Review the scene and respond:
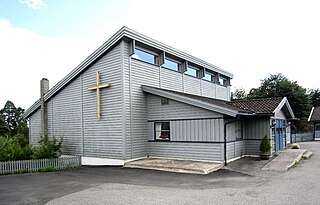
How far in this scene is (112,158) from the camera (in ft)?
49.3

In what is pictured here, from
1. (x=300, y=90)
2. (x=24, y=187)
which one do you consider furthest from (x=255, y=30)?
(x=300, y=90)

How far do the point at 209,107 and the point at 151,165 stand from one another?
4045mm

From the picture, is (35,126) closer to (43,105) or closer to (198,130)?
(43,105)

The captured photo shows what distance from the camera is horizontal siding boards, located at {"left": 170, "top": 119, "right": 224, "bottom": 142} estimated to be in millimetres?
13359

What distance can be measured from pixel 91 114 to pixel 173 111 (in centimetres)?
524

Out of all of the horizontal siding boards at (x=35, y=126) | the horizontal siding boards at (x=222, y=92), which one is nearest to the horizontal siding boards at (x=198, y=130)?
the horizontal siding boards at (x=222, y=92)

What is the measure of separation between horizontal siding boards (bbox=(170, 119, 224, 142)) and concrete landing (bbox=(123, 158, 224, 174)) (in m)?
1.24

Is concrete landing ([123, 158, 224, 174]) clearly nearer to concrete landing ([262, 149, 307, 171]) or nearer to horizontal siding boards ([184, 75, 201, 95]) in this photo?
concrete landing ([262, 149, 307, 171])

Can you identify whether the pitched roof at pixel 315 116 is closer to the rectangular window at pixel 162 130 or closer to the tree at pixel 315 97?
the tree at pixel 315 97

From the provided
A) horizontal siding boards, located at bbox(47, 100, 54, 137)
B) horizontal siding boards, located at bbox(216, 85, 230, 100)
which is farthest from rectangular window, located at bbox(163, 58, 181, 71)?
horizontal siding boards, located at bbox(47, 100, 54, 137)

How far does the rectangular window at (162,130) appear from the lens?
15.3 m

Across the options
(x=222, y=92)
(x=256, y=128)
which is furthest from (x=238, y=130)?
(x=222, y=92)

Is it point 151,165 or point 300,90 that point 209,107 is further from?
point 300,90

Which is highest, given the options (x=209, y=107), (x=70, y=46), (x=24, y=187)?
(x=70, y=46)
